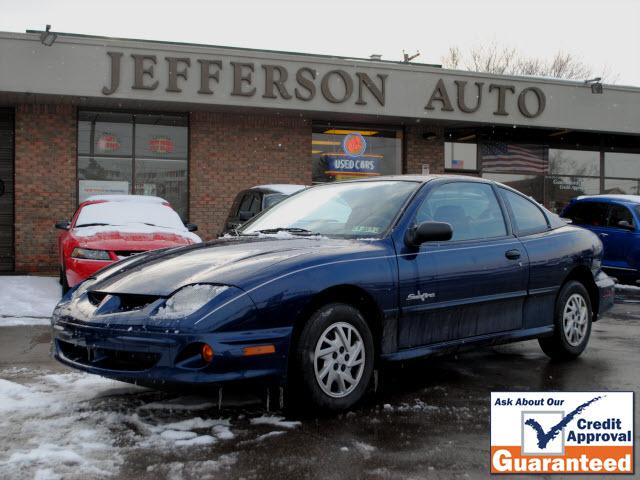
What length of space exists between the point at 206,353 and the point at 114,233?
18.6ft

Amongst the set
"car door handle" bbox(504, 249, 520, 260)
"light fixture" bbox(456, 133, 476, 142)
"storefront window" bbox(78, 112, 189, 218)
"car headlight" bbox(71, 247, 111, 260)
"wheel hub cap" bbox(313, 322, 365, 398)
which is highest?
"light fixture" bbox(456, 133, 476, 142)

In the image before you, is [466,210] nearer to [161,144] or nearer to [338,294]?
[338,294]

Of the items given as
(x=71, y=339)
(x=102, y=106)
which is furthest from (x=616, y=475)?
(x=102, y=106)

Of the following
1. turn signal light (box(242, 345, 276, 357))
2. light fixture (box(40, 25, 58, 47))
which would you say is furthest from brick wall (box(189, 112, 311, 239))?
turn signal light (box(242, 345, 276, 357))

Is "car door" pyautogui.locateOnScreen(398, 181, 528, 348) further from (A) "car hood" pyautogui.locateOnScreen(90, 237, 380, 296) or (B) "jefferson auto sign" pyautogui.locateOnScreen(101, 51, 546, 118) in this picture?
(B) "jefferson auto sign" pyautogui.locateOnScreen(101, 51, 546, 118)

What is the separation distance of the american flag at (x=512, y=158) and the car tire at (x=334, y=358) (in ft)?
49.0

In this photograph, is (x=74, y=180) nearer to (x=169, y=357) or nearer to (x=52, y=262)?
(x=52, y=262)

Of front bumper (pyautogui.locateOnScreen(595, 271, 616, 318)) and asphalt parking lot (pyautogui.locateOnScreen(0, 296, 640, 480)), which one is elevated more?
front bumper (pyautogui.locateOnScreen(595, 271, 616, 318))

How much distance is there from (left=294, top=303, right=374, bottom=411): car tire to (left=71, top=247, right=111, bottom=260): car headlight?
506 centimetres

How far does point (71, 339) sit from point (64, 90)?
426 inches

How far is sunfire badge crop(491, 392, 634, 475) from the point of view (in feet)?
11.6

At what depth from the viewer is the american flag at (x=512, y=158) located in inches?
744

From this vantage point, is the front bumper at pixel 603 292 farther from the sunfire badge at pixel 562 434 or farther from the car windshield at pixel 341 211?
the sunfire badge at pixel 562 434

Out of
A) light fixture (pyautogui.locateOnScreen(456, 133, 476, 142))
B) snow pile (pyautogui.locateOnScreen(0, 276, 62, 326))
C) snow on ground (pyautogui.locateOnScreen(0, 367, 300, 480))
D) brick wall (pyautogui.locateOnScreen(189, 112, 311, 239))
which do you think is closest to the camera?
snow on ground (pyautogui.locateOnScreen(0, 367, 300, 480))
